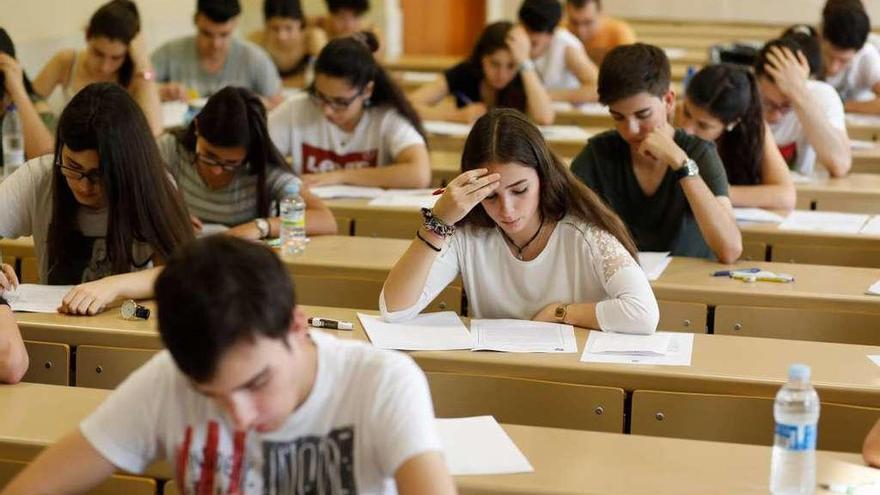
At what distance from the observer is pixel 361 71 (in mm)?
4602

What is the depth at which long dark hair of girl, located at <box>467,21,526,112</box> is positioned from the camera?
579cm

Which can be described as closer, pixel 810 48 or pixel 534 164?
pixel 534 164

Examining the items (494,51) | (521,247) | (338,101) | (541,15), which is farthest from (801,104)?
(521,247)

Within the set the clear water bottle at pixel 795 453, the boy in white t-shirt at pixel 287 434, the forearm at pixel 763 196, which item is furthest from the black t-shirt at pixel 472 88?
the boy in white t-shirt at pixel 287 434

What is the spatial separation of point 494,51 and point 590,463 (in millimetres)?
3904

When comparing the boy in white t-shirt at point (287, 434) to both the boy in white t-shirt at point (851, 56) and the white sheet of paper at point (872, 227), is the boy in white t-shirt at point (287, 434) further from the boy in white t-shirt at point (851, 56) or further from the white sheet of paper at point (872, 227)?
the boy in white t-shirt at point (851, 56)

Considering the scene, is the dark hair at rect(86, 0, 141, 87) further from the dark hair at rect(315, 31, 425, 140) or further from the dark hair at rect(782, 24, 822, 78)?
the dark hair at rect(782, 24, 822, 78)

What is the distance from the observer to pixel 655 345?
2.79m

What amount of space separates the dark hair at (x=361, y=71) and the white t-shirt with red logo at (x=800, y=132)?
1455 mm

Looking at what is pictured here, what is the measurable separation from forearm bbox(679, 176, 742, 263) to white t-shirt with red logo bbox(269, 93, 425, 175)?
59.9 inches

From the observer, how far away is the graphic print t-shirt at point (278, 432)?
5.81ft

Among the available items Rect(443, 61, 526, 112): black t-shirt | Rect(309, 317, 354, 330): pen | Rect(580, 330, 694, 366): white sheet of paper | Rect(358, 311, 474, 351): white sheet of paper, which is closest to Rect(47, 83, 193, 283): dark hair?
Rect(309, 317, 354, 330): pen

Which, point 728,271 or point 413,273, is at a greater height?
point 413,273

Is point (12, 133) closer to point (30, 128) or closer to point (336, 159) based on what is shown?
point (30, 128)
